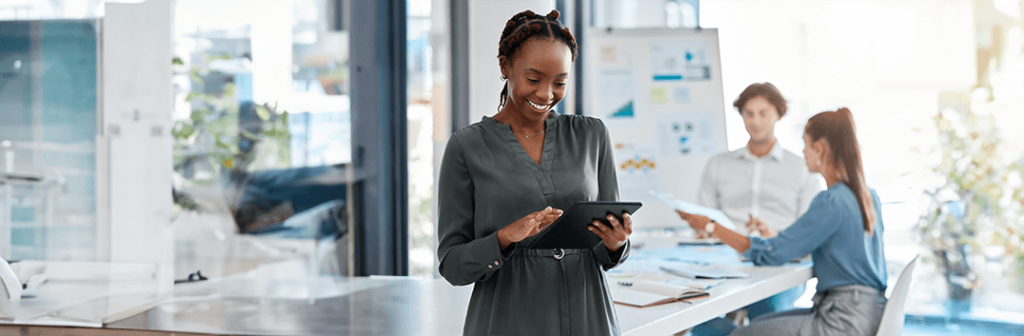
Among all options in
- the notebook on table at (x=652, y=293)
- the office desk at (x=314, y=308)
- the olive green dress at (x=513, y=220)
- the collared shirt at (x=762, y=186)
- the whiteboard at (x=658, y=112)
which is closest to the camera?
the olive green dress at (x=513, y=220)

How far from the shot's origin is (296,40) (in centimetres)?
348

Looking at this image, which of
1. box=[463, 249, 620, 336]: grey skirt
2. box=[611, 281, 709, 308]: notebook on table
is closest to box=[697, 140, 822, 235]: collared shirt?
box=[611, 281, 709, 308]: notebook on table

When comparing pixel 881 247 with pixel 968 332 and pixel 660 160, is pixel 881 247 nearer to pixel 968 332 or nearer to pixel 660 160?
pixel 660 160

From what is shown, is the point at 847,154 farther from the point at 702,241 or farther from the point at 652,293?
the point at 702,241

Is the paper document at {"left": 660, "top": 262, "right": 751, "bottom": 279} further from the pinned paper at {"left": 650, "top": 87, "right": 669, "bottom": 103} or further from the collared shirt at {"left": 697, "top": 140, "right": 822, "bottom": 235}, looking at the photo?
the pinned paper at {"left": 650, "top": 87, "right": 669, "bottom": 103}

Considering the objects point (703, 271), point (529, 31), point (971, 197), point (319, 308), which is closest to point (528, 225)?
point (529, 31)

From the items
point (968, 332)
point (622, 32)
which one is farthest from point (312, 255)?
point (968, 332)

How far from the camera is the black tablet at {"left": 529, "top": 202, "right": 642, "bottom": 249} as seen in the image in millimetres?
988

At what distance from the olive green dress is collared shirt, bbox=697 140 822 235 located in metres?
2.58

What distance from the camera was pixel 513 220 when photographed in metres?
1.06

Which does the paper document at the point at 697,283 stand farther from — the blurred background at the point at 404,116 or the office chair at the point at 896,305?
the blurred background at the point at 404,116

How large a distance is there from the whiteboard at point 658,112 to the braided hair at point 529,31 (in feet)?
10.1

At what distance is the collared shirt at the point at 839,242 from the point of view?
2.44 metres

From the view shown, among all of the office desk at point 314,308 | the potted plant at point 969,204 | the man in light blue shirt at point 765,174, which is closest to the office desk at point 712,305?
the office desk at point 314,308
